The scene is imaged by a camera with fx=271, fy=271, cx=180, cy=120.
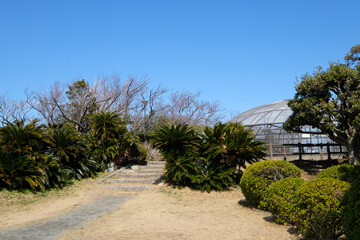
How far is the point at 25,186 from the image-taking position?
8.57 m

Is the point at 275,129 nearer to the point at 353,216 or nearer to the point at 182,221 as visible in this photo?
the point at 182,221

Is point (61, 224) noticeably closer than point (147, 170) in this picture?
Yes

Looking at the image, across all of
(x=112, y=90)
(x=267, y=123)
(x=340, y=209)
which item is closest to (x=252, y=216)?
(x=340, y=209)

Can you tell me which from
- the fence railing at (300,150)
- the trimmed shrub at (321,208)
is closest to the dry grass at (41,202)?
the trimmed shrub at (321,208)

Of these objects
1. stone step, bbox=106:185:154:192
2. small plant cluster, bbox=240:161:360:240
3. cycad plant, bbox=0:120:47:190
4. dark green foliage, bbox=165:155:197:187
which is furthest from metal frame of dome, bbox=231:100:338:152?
cycad plant, bbox=0:120:47:190

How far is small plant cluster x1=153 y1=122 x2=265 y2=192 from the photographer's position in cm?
928

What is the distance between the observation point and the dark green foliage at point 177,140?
9742mm

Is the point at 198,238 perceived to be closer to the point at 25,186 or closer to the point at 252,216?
the point at 252,216

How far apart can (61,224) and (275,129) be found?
2328cm

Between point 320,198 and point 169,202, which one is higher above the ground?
point 320,198

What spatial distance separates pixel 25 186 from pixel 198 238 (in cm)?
645

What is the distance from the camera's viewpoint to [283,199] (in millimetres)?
5547

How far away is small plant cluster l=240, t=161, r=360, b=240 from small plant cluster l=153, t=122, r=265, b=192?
6.60 ft

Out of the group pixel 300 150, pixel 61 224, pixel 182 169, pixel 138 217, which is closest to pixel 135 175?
pixel 182 169
